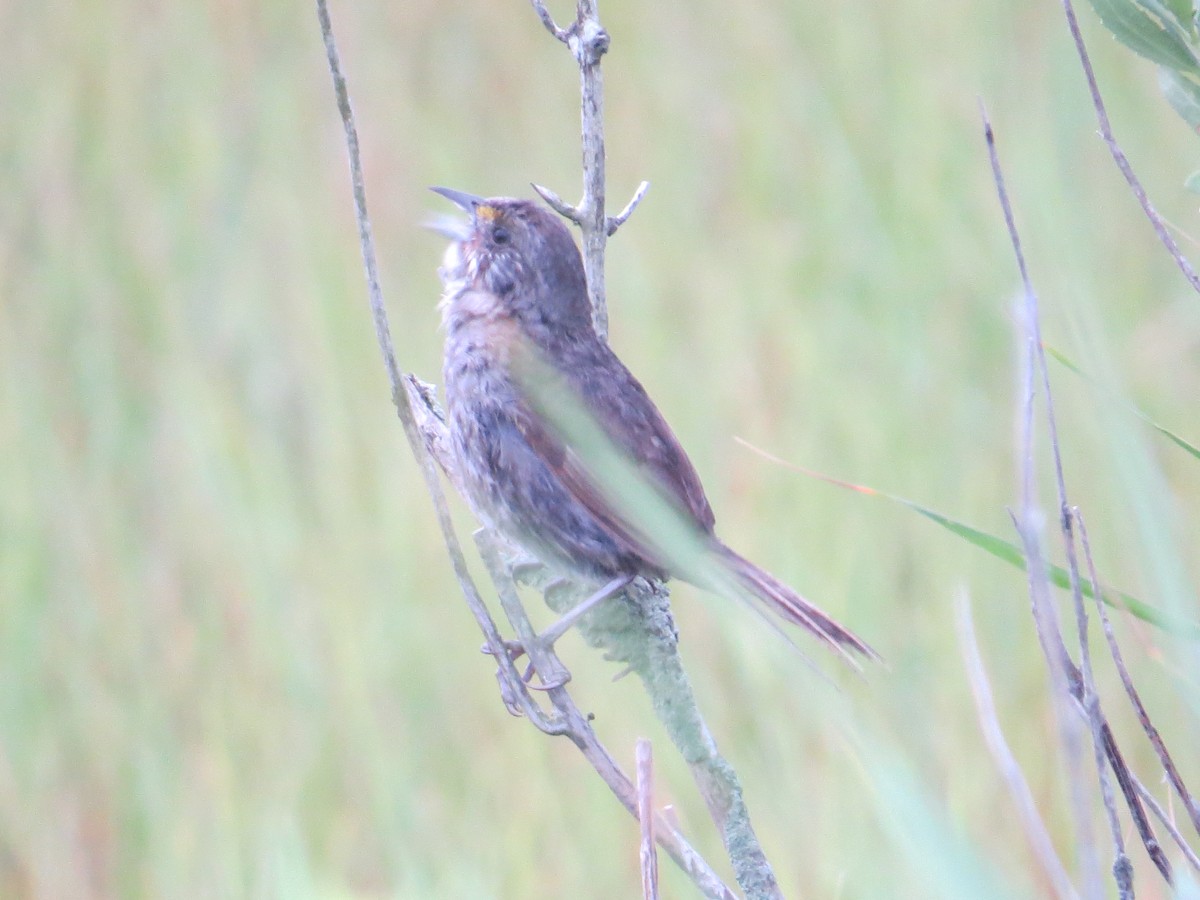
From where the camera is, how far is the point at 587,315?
138 inches

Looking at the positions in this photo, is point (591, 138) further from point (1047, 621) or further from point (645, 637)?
point (1047, 621)

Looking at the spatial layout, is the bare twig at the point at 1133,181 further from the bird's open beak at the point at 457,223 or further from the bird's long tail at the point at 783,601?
the bird's open beak at the point at 457,223

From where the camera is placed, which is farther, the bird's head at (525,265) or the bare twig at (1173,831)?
the bird's head at (525,265)

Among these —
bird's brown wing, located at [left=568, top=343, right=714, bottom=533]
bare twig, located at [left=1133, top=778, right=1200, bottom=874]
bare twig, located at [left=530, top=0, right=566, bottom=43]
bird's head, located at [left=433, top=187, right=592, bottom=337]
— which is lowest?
bare twig, located at [left=1133, top=778, right=1200, bottom=874]

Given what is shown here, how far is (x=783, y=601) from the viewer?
262cm

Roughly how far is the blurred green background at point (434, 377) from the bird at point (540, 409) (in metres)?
0.46

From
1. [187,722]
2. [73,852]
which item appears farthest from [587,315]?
[73,852]

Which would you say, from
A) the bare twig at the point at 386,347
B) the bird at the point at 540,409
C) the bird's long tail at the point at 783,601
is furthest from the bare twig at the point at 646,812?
the bird at the point at 540,409

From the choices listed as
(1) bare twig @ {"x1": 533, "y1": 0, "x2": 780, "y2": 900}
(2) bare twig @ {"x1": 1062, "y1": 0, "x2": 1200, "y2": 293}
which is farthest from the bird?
(2) bare twig @ {"x1": 1062, "y1": 0, "x2": 1200, "y2": 293}

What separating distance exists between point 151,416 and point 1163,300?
3.28 meters

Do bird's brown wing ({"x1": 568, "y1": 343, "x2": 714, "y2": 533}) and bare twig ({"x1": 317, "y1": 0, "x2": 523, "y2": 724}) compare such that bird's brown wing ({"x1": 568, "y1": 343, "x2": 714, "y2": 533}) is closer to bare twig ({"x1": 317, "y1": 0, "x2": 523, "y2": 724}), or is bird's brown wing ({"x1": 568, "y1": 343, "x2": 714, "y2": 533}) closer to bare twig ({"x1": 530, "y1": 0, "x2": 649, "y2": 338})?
bare twig ({"x1": 530, "y1": 0, "x2": 649, "y2": 338})

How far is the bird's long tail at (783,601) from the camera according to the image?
254cm

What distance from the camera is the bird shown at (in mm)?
2959

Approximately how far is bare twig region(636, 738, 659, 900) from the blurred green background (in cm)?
98
